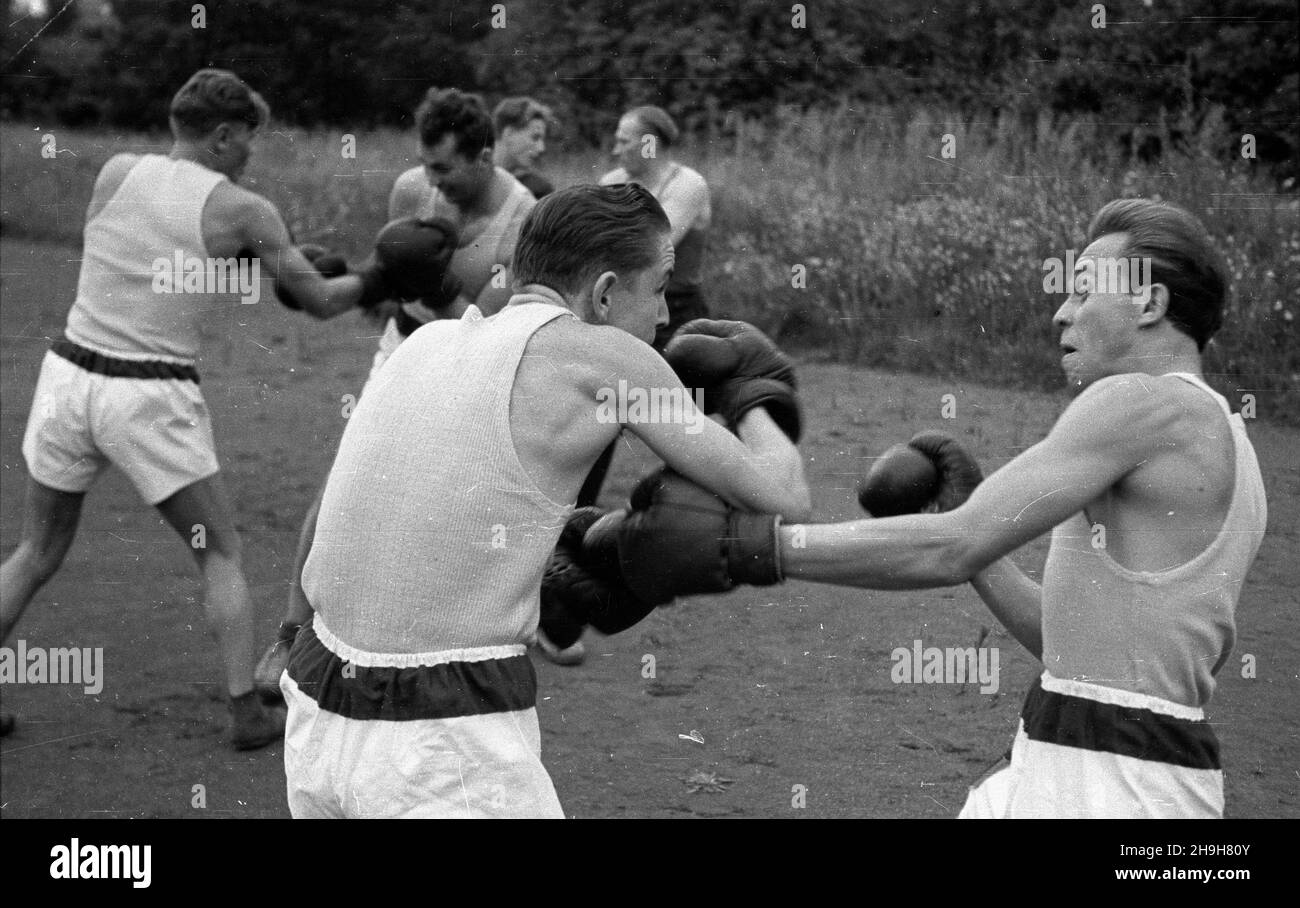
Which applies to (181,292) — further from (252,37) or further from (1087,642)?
(252,37)

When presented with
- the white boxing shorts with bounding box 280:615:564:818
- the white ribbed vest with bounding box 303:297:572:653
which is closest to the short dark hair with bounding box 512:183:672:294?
the white ribbed vest with bounding box 303:297:572:653

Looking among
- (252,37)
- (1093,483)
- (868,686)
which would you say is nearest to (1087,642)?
(1093,483)

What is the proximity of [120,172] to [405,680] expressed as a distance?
9.15 feet

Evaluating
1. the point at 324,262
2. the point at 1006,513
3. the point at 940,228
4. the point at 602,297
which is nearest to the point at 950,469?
the point at 1006,513

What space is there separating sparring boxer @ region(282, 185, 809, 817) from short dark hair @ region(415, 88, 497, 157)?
319cm

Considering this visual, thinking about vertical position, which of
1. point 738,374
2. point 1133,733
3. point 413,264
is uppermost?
point 413,264

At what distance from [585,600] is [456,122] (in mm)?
3174

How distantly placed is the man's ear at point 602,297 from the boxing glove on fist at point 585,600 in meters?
0.45

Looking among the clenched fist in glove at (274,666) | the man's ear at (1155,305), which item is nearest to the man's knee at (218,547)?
the clenched fist in glove at (274,666)

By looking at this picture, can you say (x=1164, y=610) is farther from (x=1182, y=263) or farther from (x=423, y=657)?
(x=423, y=657)

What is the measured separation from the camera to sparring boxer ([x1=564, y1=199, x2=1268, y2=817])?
89.3 inches

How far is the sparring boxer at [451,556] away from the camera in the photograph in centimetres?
221

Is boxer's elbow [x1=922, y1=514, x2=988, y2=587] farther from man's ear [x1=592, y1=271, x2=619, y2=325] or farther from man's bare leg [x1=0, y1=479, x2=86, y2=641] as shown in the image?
man's bare leg [x1=0, y1=479, x2=86, y2=641]

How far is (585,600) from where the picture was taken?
105 inches
